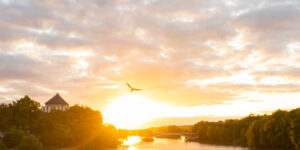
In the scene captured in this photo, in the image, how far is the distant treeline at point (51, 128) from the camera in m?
102

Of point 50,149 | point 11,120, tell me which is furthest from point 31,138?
point 11,120

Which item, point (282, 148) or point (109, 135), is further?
point (109, 135)

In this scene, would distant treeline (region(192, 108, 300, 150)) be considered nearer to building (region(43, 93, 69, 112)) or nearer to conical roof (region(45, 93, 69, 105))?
building (region(43, 93, 69, 112))

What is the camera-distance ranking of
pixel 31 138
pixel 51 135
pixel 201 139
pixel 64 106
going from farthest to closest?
pixel 201 139 < pixel 64 106 < pixel 51 135 < pixel 31 138

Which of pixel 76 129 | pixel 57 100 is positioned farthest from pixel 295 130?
pixel 57 100

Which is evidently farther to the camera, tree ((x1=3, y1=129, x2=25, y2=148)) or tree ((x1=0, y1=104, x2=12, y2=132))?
tree ((x1=0, y1=104, x2=12, y2=132))

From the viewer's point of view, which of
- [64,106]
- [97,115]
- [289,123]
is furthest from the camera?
[64,106]

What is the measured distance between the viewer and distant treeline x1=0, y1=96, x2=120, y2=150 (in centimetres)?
10180

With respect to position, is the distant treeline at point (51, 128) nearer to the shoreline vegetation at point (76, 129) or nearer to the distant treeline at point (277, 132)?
the shoreline vegetation at point (76, 129)

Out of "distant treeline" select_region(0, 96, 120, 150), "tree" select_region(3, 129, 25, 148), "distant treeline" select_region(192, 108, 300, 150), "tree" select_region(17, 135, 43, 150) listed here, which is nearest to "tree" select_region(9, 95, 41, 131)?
"distant treeline" select_region(0, 96, 120, 150)

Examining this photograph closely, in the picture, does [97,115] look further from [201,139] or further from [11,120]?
[201,139]

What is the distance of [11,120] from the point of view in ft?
338

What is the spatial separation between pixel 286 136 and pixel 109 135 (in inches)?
2499

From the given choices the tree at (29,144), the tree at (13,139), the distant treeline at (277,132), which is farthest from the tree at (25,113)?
the distant treeline at (277,132)
